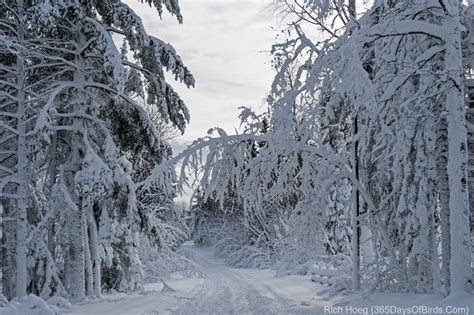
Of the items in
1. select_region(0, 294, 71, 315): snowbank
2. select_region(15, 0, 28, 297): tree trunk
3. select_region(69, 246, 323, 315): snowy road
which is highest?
select_region(15, 0, 28, 297): tree trunk

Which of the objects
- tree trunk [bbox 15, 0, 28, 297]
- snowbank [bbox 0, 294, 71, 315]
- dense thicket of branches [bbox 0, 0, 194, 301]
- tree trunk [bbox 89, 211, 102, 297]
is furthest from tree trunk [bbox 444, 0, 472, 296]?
tree trunk [bbox 89, 211, 102, 297]

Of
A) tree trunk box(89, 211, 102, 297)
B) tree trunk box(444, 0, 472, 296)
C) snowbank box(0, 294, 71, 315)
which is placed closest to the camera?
tree trunk box(444, 0, 472, 296)

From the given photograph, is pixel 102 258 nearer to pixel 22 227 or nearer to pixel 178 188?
pixel 22 227

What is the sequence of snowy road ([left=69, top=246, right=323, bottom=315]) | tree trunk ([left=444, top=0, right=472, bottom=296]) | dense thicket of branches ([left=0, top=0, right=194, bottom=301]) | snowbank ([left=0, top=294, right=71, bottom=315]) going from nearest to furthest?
1. tree trunk ([left=444, top=0, right=472, bottom=296])
2. snowbank ([left=0, top=294, right=71, bottom=315])
3. snowy road ([left=69, top=246, right=323, bottom=315])
4. dense thicket of branches ([left=0, top=0, right=194, bottom=301])

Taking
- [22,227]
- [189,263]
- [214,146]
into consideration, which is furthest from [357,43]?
[189,263]

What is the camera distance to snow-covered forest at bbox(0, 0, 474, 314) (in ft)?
29.6

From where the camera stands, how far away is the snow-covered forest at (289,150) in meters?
9.01

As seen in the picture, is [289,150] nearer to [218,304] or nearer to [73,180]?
[218,304]

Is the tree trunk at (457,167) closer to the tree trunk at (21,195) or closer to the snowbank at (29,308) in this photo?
the snowbank at (29,308)

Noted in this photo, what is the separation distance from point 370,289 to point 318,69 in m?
5.09

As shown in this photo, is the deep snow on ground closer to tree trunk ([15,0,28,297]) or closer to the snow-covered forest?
the snow-covered forest

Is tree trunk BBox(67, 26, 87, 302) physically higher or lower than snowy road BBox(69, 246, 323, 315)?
higher

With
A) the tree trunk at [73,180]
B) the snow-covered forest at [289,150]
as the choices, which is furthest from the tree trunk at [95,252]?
the tree trunk at [73,180]

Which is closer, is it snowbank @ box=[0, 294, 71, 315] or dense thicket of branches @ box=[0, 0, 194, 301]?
snowbank @ box=[0, 294, 71, 315]
